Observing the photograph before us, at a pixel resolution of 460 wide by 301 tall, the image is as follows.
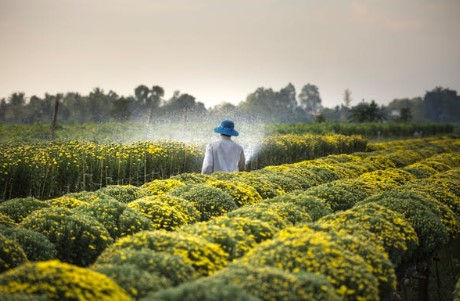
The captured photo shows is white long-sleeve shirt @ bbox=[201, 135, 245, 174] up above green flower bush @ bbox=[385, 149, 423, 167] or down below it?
above

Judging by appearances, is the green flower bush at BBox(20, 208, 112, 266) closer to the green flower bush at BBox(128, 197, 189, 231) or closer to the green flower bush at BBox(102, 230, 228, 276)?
the green flower bush at BBox(128, 197, 189, 231)

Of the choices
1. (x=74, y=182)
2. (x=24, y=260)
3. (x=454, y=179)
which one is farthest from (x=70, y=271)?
(x=454, y=179)

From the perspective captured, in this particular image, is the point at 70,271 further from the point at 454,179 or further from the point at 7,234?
the point at 454,179

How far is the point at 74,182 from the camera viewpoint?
13.2 metres

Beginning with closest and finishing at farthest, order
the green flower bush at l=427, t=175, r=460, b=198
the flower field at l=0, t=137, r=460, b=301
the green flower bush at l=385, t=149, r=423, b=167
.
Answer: the flower field at l=0, t=137, r=460, b=301 → the green flower bush at l=427, t=175, r=460, b=198 → the green flower bush at l=385, t=149, r=423, b=167

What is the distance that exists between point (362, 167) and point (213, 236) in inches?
428

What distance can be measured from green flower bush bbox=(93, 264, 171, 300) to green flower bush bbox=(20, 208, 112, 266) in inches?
75.1

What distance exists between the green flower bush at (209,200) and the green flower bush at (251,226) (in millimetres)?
1662

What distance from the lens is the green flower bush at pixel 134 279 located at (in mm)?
4875

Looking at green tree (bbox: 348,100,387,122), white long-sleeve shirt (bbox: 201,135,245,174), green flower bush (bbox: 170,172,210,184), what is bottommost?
green flower bush (bbox: 170,172,210,184)

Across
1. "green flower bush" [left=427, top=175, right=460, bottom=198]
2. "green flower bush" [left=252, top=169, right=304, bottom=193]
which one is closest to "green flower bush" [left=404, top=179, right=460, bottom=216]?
"green flower bush" [left=427, top=175, right=460, bottom=198]

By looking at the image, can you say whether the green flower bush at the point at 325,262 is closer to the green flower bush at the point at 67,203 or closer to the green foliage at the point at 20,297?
the green foliage at the point at 20,297

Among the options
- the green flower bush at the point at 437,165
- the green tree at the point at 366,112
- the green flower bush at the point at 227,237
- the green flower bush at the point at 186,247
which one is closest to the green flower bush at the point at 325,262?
the green flower bush at the point at 186,247

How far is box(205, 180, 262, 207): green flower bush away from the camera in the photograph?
9875 mm
